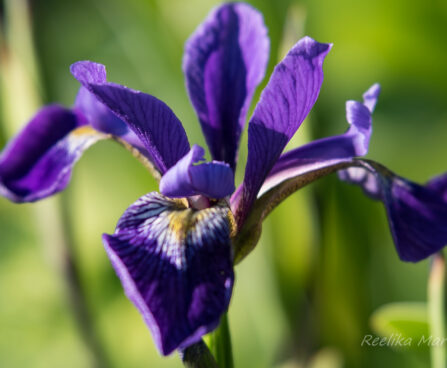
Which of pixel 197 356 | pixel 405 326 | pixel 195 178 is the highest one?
pixel 195 178

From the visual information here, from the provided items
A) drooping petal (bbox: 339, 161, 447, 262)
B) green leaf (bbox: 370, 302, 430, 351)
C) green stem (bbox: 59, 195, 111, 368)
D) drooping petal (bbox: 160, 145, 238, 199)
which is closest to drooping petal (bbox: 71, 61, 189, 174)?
drooping petal (bbox: 160, 145, 238, 199)

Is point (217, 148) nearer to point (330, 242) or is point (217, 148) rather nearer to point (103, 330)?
point (330, 242)

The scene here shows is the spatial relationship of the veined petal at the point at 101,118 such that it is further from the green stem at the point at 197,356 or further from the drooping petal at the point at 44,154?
the green stem at the point at 197,356

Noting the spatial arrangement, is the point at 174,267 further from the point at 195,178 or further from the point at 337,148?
the point at 337,148

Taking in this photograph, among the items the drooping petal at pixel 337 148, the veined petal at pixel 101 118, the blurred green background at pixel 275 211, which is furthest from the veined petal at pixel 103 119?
the blurred green background at pixel 275 211

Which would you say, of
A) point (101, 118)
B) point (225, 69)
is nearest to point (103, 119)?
point (101, 118)

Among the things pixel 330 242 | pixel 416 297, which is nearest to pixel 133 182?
pixel 330 242
